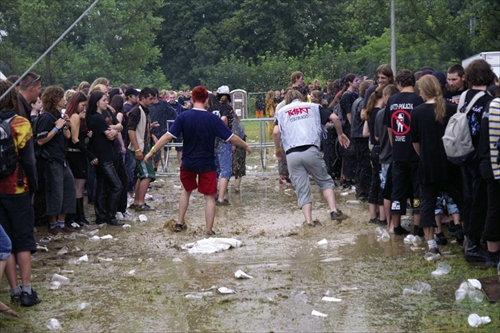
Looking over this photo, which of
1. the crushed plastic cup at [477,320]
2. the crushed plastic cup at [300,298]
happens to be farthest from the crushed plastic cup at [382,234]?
the crushed plastic cup at [477,320]

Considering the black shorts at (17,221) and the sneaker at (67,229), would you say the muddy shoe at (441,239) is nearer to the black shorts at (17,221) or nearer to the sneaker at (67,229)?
the black shorts at (17,221)

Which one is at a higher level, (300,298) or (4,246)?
(4,246)

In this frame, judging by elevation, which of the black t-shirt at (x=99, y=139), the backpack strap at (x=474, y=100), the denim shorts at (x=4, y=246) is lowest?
the denim shorts at (x=4, y=246)

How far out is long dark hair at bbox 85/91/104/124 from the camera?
447 inches

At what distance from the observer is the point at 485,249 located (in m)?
8.17

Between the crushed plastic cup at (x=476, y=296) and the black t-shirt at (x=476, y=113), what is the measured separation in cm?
167

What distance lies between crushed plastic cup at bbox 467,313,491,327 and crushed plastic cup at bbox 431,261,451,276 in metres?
1.58

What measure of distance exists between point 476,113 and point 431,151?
94 centimetres

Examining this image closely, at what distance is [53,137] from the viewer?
1044cm

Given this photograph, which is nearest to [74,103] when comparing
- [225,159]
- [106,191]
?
[106,191]

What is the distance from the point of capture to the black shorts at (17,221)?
7024mm

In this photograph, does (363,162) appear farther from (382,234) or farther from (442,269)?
(442,269)

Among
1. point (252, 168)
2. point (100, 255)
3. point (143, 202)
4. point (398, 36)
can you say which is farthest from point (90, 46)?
point (100, 255)

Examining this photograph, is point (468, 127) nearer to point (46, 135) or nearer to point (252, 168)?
point (46, 135)
